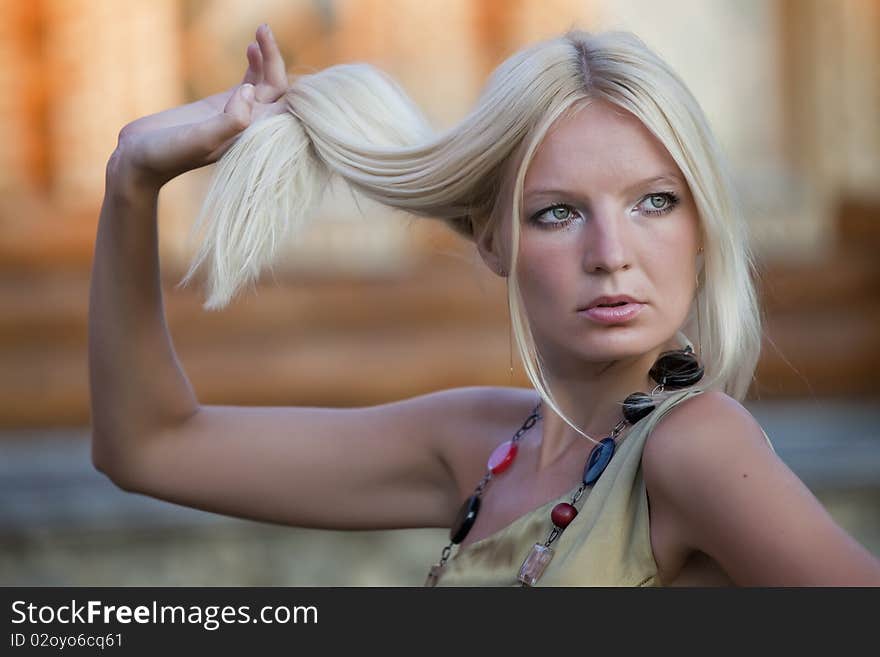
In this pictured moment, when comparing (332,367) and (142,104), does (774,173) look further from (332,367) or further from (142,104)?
(142,104)

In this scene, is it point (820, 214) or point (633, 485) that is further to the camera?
point (820, 214)

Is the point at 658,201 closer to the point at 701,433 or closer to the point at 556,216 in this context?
the point at 556,216

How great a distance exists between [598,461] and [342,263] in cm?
337

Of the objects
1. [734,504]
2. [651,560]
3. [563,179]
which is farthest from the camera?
[563,179]

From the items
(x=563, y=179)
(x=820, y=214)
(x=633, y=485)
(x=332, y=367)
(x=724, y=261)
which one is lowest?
(x=332, y=367)

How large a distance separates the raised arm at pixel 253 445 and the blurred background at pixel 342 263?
8.01 ft

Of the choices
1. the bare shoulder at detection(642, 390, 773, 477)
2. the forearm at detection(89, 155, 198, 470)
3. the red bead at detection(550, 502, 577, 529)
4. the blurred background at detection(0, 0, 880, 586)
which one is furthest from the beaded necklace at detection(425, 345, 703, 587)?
the blurred background at detection(0, 0, 880, 586)

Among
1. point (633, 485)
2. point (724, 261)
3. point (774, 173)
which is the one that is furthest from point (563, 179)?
point (774, 173)

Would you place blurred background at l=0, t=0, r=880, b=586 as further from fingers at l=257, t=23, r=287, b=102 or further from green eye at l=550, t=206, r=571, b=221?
green eye at l=550, t=206, r=571, b=221

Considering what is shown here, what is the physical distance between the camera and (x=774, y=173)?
5453 mm

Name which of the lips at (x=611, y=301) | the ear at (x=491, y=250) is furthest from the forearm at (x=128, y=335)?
the lips at (x=611, y=301)

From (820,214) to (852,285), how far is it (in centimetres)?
31

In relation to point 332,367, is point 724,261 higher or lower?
higher
